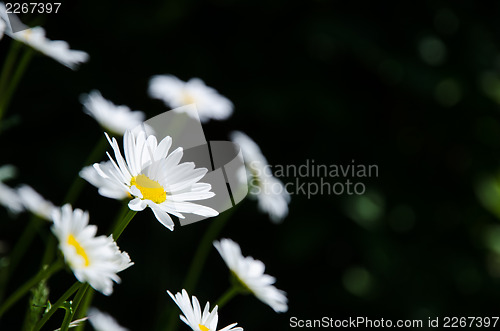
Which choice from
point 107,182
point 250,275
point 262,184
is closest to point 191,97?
point 262,184

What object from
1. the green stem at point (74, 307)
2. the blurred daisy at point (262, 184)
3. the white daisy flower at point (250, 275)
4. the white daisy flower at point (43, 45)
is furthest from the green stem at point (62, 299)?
the blurred daisy at point (262, 184)

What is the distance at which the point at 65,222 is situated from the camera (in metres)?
0.30

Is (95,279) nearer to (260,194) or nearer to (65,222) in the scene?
(65,222)

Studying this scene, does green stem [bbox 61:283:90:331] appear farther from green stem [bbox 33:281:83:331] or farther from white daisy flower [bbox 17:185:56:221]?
white daisy flower [bbox 17:185:56:221]

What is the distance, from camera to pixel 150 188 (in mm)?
362

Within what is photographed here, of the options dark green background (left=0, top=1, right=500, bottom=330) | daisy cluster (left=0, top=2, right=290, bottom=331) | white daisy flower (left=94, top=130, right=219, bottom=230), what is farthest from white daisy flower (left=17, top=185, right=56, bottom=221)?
dark green background (left=0, top=1, right=500, bottom=330)

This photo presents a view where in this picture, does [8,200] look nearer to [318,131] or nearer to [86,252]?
[86,252]

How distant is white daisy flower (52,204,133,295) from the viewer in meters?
0.29

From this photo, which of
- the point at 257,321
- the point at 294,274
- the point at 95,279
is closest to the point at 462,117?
the point at 294,274

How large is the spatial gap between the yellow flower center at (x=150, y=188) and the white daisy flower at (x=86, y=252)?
0.16 ft

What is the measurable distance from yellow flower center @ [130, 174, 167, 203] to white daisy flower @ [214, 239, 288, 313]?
102 millimetres

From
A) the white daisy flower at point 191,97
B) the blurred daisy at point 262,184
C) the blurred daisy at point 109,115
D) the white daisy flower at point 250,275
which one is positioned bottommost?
the blurred daisy at point 262,184

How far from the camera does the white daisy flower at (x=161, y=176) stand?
36 cm

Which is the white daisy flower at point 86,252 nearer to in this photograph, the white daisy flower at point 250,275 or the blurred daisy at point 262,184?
the white daisy flower at point 250,275
